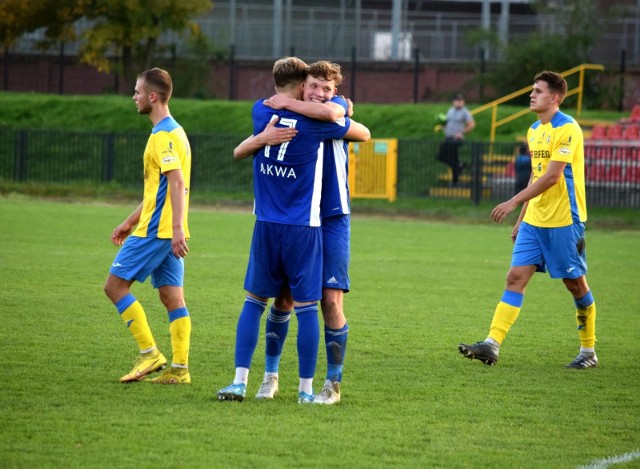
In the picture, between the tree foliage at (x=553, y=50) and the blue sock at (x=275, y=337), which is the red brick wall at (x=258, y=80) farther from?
the blue sock at (x=275, y=337)

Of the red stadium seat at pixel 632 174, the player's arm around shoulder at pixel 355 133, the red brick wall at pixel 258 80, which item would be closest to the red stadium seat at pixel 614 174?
the red stadium seat at pixel 632 174

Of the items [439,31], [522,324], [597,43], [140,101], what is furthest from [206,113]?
[140,101]

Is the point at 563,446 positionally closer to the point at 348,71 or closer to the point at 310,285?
the point at 310,285

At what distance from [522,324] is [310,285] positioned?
4.21 metres

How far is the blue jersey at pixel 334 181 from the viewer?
21.6ft

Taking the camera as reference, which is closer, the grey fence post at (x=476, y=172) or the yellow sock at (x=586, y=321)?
the yellow sock at (x=586, y=321)

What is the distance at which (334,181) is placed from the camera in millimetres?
6605

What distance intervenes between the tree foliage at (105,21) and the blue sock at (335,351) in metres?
27.2

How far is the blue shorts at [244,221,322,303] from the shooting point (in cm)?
643

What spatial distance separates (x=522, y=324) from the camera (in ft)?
33.4

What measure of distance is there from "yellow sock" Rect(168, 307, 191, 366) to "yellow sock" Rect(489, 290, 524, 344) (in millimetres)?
2358

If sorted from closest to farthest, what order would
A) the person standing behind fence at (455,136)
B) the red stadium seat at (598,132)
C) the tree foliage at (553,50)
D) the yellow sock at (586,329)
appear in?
the yellow sock at (586,329), the person standing behind fence at (455,136), the red stadium seat at (598,132), the tree foliage at (553,50)

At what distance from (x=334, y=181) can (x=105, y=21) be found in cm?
2956

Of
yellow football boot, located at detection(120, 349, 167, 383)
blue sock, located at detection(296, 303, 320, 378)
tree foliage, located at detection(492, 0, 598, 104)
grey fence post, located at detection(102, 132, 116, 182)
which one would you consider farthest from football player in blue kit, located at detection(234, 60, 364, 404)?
tree foliage, located at detection(492, 0, 598, 104)
